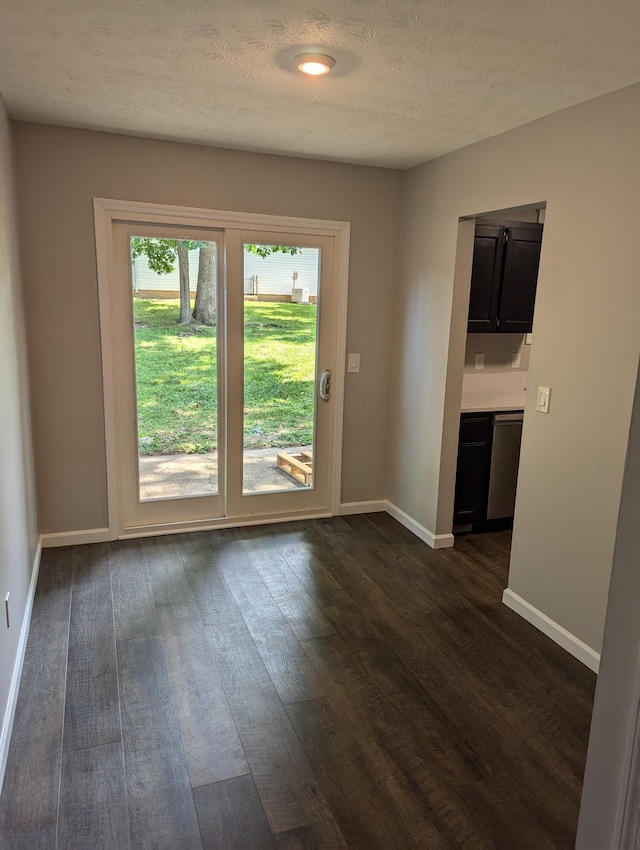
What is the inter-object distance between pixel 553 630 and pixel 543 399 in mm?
1148

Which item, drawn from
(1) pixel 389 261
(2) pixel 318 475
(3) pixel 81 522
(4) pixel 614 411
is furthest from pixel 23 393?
(4) pixel 614 411

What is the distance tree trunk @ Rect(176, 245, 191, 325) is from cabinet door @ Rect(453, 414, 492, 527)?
1960mm

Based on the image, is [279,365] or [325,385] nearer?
[279,365]

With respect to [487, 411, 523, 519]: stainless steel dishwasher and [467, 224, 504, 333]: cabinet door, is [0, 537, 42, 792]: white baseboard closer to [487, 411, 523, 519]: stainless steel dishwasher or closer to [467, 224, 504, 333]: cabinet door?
[487, 411, 523, 519]: stainless steel dishwasher

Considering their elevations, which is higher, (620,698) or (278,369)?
(278,369)

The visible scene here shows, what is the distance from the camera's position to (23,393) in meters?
3.19

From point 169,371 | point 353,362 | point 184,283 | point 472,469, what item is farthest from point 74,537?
point 472,469

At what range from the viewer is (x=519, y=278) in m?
4.08

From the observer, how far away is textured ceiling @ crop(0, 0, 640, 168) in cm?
187

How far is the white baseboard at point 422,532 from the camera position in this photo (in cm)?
396

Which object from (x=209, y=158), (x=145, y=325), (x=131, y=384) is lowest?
(x=131, y=384)

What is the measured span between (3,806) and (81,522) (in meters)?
2.08

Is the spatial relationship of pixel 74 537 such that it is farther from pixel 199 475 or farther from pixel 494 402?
pixel 494 402

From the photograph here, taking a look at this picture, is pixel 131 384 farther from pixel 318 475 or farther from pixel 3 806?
pixel 3 806
